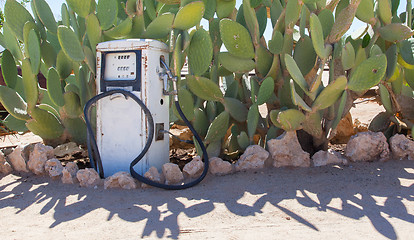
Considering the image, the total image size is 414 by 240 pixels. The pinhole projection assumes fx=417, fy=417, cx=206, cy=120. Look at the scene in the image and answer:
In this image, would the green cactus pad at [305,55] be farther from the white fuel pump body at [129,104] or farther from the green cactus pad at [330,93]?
the white fuel pump body at [129,104]

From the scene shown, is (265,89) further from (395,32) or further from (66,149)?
(66,149)

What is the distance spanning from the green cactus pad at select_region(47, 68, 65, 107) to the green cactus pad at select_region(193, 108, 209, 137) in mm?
933

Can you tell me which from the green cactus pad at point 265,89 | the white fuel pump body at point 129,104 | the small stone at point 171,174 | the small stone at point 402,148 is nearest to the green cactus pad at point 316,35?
the green cactus pad at point 265,89

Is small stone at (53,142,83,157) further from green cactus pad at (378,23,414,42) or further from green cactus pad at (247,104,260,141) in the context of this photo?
green cactus pad at (378,23,414,42)

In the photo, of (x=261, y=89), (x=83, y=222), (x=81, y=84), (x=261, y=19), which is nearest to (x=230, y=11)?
(x=261, y=19)

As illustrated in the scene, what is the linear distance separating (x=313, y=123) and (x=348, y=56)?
0.47m

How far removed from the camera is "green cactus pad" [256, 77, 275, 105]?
262cm

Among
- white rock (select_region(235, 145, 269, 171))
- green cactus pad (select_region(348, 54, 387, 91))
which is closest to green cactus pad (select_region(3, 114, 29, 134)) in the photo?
white rock (select_region(235, 145, 269, 171))

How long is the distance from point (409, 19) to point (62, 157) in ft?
9.29

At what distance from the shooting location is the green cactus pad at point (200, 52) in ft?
8.55

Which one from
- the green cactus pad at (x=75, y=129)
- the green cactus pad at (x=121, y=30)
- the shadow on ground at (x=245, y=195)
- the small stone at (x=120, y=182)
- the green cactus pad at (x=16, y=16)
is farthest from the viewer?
the green cactus pad at (x=75, y=129)

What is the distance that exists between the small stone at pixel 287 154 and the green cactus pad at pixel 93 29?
130 centimetres

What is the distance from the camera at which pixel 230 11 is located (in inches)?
114

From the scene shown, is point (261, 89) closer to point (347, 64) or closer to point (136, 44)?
point (347, 64)
